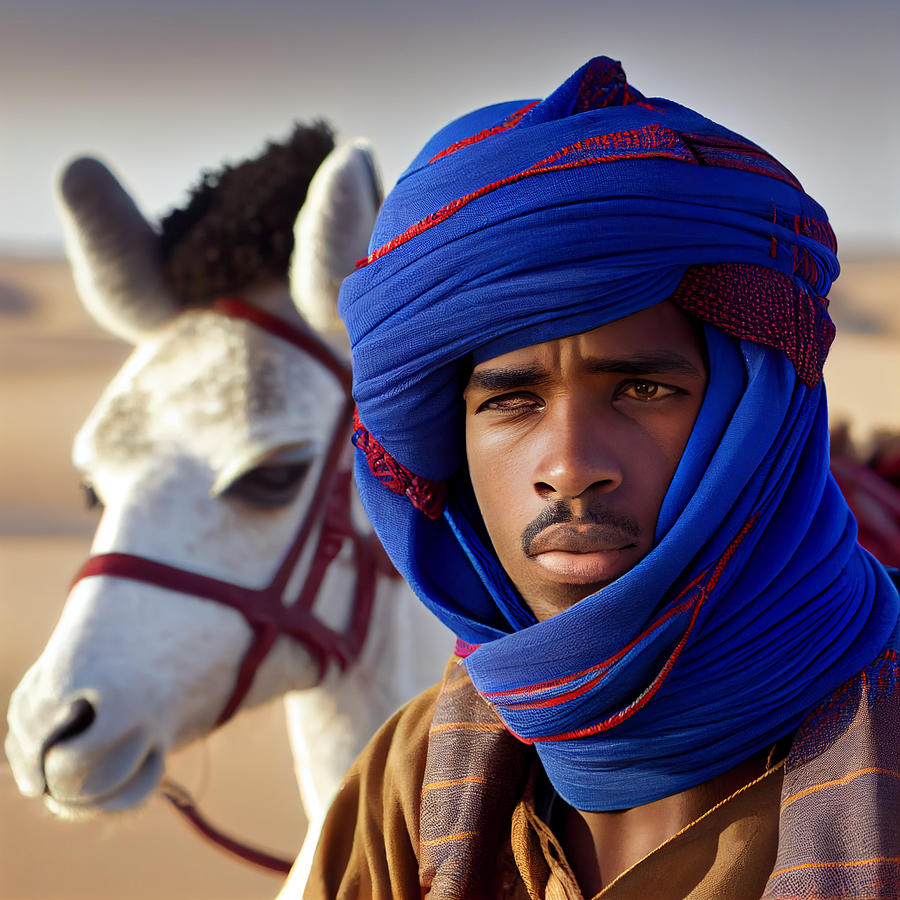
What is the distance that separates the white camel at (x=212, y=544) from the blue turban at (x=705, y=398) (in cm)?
122

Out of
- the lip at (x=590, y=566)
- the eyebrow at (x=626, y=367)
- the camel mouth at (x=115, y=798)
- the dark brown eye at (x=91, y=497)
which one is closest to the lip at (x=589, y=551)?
the lip at (x=590, y=566)

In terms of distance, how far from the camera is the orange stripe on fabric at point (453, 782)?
1.33 metres

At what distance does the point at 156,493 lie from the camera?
2.38 meters

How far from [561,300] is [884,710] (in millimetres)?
525

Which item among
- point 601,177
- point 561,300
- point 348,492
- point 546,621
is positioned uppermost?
point 348,492

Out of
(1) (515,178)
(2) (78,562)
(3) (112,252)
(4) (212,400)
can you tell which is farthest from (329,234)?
(2) (78,562)

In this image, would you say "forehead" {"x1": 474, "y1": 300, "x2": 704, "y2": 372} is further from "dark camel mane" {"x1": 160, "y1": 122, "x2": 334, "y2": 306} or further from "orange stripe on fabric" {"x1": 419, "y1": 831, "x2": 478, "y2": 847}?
"dark camel mane" {"x1": 160, "y1": 122, "x2": 334, "y2": 306}

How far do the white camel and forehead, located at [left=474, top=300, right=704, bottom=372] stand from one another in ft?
4.30

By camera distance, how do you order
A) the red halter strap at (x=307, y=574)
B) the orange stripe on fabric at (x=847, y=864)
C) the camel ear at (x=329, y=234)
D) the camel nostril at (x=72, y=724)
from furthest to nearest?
the camel ear at (x=329, y=234) → the red halter strap at (x=307, y=574) → the camel nostril at (x=72, y=724) → the orange stripe on fabric at (x=847, y=864)

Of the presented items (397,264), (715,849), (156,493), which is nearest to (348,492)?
(156,493)

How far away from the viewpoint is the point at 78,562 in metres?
13.0

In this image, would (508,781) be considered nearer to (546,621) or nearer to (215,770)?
(546,621)

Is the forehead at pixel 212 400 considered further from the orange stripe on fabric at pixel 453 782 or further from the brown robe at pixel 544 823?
the orange stripe on fabric at pixel 453 782

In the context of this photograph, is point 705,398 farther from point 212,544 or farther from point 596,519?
point 212,544
